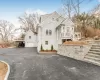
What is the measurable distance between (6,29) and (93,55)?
55.1 m

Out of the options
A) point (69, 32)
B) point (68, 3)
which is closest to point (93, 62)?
point (69, 32)

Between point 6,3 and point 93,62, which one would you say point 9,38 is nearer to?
point 6,3

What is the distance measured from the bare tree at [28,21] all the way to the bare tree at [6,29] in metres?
11.1

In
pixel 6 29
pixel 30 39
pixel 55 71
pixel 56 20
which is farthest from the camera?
pixel 6 29

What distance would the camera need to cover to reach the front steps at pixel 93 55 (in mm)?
11047

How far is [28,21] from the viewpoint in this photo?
164ft

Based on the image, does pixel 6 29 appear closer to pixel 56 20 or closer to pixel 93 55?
pixel 56 20

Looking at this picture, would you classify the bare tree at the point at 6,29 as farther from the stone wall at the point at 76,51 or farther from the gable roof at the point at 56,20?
the stone wall at the point at 76,51

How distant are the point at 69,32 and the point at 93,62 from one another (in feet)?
41.3

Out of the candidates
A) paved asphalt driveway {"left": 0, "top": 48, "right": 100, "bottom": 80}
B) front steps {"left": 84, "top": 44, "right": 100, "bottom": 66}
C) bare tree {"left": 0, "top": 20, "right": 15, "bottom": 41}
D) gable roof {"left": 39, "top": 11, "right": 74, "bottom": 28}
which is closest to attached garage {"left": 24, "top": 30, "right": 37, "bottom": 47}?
gable roof {"left": 39, "top": 11, "right": 74, "bottom": 28}

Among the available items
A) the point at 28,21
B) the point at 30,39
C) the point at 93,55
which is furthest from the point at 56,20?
the point at 28,21

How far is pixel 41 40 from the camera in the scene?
23859mm

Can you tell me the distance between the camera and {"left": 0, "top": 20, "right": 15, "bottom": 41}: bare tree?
58656 millimetres

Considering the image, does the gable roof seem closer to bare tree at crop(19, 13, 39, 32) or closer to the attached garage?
the attached garage
